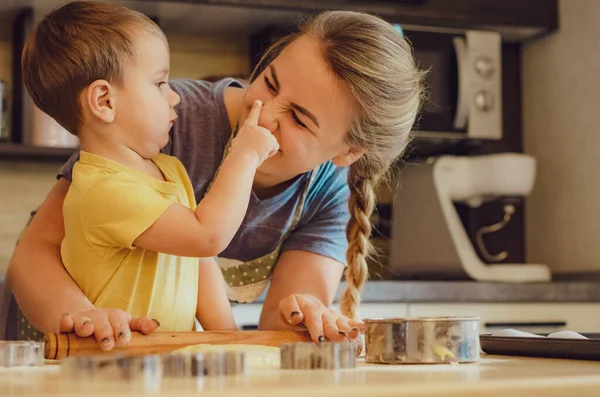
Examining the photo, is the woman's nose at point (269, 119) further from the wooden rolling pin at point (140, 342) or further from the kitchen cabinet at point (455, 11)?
the kitchen cabinet at point (455, 11)

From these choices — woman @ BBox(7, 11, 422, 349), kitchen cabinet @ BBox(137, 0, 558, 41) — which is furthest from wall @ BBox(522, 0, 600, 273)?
Answer: woman @ BBox(7, 11, 422, 349)

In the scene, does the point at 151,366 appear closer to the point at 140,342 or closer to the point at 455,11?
the point at 140,342

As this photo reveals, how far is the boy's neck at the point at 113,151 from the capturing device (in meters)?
1.21

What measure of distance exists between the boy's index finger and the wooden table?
59 centimetres

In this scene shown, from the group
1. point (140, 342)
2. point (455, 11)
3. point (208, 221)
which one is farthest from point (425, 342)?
point (455, 11)

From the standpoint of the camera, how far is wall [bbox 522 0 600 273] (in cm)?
280

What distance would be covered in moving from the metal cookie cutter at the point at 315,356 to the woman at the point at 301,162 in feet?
1.23

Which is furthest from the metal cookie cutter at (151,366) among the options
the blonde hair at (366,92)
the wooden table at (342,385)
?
the blonde hair at (366,92)

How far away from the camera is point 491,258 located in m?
3.01

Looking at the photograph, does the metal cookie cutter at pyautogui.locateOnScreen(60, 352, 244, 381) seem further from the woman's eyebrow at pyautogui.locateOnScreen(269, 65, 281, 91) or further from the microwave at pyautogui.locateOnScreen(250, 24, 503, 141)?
the microwave at pyautogui.locateOnScreen(250, 24, 503, 141)

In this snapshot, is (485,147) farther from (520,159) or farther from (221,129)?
(221,129)

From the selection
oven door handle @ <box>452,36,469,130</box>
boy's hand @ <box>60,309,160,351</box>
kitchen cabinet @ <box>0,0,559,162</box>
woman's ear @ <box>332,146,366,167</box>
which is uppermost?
kitchen cabinet @ <box>0,0,559,162</box>

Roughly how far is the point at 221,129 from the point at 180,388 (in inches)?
39.2

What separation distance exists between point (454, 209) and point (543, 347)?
6.17ft
